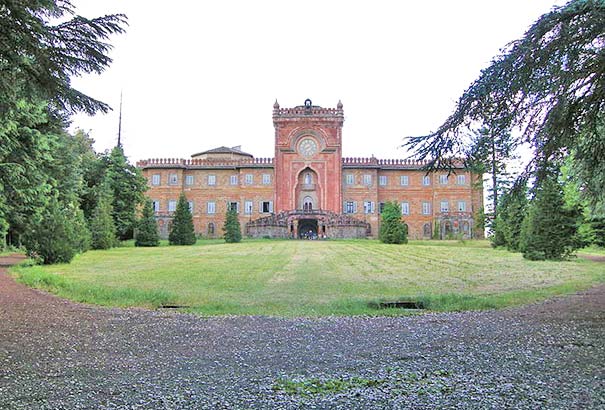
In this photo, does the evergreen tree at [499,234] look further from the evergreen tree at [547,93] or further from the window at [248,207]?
the window at [248,207]

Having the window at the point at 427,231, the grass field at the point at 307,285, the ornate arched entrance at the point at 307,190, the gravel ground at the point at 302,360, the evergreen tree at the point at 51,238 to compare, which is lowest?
the gravel ground at the point at 302,360

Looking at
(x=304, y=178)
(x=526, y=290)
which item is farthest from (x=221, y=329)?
(x=304, y=178)

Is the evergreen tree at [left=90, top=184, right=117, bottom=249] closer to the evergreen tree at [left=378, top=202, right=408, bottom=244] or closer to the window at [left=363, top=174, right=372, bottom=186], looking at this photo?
the evergreen tree at [left=378, top=202, right=408, bottom=244]

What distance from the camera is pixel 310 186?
53.4 m

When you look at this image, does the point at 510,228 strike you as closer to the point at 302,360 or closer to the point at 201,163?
the point at 302,360

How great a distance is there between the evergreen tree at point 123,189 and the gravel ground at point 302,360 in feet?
104

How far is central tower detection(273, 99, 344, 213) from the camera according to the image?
173 feet

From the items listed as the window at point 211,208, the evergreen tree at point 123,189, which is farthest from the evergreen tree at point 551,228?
the window at point 211,208

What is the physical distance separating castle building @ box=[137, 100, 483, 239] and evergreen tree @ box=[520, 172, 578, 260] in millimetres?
31072

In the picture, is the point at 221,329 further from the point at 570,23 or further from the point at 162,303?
the point at 570,23

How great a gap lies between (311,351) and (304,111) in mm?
48394

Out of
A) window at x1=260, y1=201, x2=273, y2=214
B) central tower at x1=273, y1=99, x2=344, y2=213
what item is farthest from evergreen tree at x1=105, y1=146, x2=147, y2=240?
central tower at x1=273, y1=99, x2=344, y2=213

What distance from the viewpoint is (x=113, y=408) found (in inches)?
153

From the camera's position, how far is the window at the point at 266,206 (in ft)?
177
